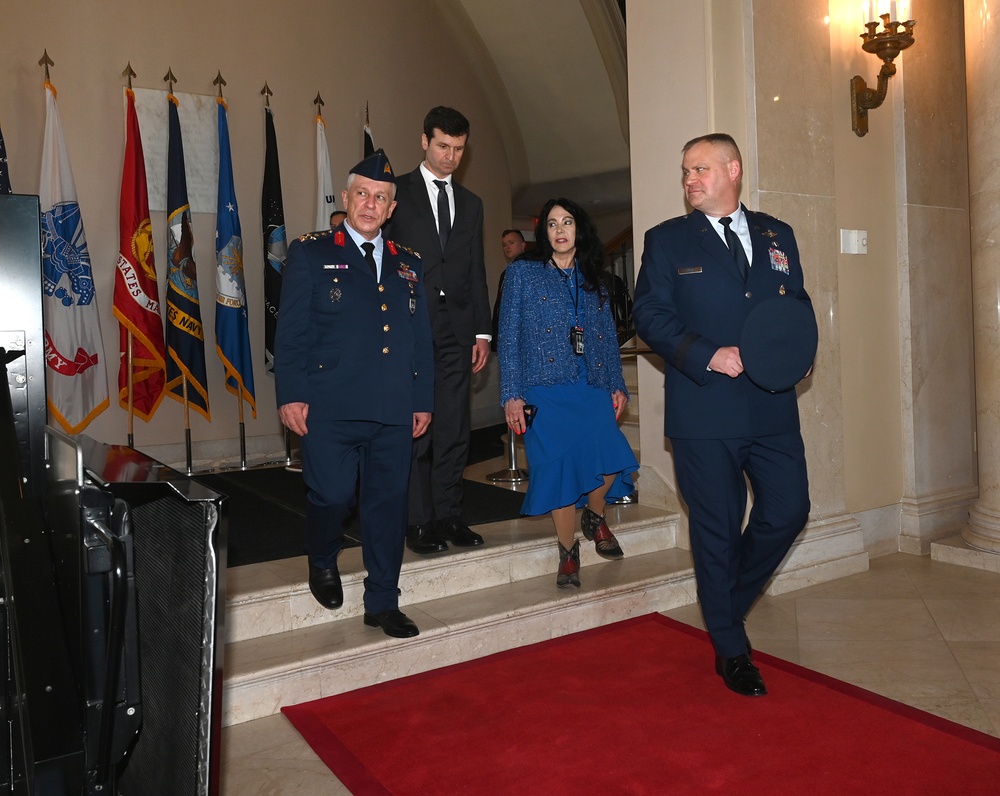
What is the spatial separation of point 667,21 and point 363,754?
11.3 feet

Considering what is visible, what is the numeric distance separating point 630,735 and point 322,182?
200 inches

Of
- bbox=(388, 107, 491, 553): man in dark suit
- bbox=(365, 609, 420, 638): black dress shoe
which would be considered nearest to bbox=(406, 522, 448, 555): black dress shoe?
bbox=(388, 107, 491, 553): man in dark suit

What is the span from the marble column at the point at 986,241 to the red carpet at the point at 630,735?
1912 mm

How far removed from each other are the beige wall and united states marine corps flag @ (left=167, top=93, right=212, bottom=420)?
0.30 metres

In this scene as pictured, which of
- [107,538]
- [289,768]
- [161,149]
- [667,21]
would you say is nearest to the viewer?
[107,538]

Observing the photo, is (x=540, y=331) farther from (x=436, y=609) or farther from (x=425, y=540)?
(x=436, y=609)

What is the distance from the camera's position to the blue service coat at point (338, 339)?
2.86 metres

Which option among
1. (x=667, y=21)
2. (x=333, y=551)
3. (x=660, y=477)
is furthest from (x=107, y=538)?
(x=667, y=21)

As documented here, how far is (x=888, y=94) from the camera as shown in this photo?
4582 millimetres

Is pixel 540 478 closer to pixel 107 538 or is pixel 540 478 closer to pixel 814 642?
pixel 814 642

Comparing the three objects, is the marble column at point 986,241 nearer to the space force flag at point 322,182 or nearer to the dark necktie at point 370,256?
the dark necktie at point 370,256

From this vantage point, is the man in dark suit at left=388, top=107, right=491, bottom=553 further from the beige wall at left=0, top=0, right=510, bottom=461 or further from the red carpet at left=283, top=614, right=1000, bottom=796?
the beige wall at left=0, top=0, right=510, bottom=461

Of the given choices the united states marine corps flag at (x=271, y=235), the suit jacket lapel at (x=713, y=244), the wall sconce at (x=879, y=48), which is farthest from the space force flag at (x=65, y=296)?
the wall sconce at (x=879, y=48)

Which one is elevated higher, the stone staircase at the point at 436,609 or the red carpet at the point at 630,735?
the stone staircase at the point at 436,609
